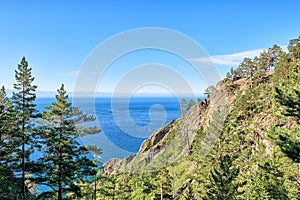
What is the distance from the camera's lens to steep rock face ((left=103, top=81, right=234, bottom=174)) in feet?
199

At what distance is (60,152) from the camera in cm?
1516

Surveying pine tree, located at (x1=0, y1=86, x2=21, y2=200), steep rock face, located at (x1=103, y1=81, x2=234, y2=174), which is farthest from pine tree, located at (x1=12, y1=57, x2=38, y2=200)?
steep rock face, located at (x1=103, y1=81, x2=234, y2=174)

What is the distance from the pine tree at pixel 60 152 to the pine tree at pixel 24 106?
2.72 feet

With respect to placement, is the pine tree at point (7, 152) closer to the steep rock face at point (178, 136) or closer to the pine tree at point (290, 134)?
the pine tree at point (290, 134)

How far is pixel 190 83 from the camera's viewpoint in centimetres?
3681

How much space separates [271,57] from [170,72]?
5296cm

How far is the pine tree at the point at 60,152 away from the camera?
14625 millimetres

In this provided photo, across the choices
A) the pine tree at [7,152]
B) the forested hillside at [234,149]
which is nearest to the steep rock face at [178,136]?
the forested hillside at [234,149]

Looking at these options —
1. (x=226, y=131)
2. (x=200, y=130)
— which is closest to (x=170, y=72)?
(x=226, y=131)

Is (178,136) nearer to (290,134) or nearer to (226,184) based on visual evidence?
(226,184)

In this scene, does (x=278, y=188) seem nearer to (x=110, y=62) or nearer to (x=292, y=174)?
(x=292, y=174)

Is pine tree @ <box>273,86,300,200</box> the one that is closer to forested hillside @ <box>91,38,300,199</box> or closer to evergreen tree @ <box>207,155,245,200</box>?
forested hillside @ <box>91,38,300,199</box>

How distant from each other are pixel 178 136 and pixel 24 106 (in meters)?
57.3

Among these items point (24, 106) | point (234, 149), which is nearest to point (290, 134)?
point (24, 106)
